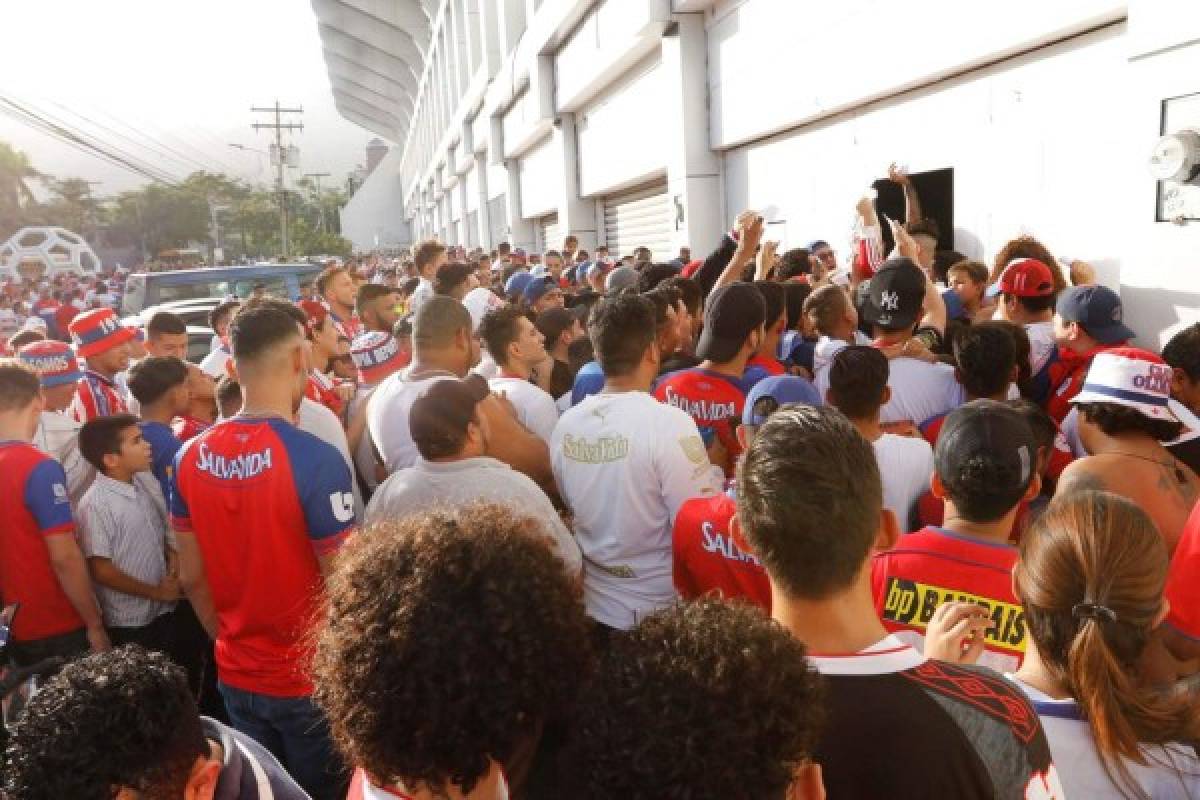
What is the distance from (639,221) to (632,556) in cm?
1450

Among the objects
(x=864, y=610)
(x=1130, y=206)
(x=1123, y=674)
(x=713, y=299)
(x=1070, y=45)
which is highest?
(x=1070, y=45)

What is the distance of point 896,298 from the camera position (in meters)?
4.24

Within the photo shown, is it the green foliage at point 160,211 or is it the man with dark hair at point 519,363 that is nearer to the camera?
the man with dark hair at point 519,363

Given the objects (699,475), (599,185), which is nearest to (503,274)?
(599,185)

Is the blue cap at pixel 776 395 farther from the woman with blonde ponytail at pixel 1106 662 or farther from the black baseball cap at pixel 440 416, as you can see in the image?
the woman with blonde ponytail at pixel 1106 662

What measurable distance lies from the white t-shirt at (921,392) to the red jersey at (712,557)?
5.15ft

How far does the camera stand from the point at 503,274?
12.6m

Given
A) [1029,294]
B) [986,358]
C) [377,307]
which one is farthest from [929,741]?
[377,307]

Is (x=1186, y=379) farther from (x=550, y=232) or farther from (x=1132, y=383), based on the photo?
(x=550, y=232)

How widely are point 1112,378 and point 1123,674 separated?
5.22 ft

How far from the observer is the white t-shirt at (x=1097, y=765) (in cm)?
169

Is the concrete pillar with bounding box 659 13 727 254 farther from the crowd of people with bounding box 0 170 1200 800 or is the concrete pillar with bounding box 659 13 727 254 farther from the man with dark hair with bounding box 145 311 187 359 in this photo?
the man with dark hair with bounding box 145 311 187 359

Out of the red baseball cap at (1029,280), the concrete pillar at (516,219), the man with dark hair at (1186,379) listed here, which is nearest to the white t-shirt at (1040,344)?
the red baseball cap at (1029,280)

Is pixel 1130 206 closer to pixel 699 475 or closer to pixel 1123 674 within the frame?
pixel 699 475
